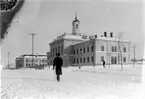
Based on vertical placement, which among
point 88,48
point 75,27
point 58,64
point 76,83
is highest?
point 75,27

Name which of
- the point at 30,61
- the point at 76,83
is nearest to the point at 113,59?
the point at 76,83

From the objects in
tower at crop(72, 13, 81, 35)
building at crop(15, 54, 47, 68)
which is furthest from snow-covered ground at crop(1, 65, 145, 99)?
tower at crop(72, 13, 81, 35)

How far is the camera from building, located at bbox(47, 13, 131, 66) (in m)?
1.41

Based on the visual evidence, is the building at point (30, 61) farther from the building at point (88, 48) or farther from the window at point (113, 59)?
the window at point (113, 59)

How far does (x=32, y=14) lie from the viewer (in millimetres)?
1379

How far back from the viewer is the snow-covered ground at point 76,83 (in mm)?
1296

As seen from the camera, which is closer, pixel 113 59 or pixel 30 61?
pixel 30 61

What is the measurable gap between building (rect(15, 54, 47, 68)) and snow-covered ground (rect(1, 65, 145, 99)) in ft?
0.11

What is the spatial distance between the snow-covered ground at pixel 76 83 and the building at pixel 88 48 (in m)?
0.06

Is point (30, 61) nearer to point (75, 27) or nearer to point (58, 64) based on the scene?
point (58, 64)

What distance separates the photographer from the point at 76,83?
145cm

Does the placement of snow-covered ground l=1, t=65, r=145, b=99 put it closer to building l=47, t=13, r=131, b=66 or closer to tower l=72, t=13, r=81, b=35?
building l=47, t=13, r=131, b=66

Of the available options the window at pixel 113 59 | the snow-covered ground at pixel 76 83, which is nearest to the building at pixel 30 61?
the snow-covered ground at pixel 76 83

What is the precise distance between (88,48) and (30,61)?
0.39m
